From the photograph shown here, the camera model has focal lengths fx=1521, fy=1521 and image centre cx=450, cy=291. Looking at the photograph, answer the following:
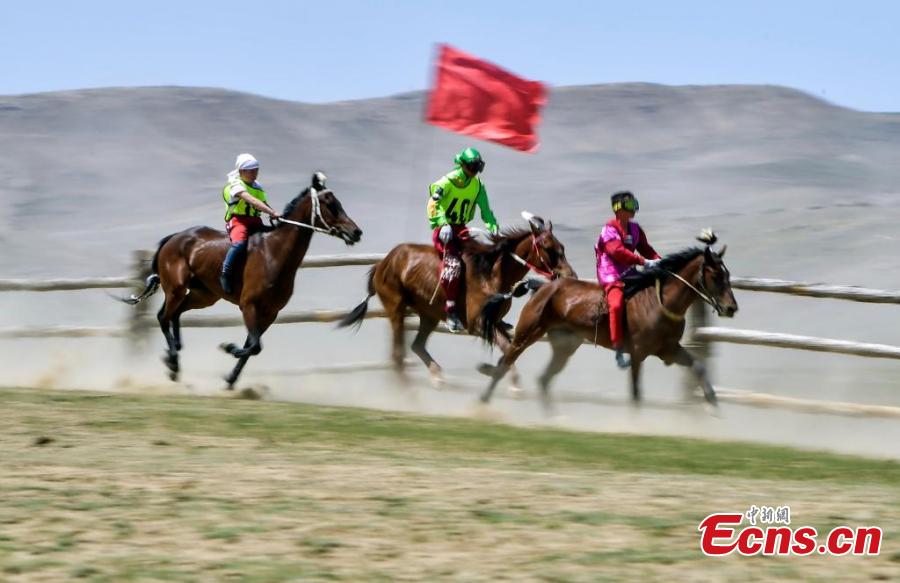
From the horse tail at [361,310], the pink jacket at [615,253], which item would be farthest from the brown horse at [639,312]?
the horse tail at [361,310]

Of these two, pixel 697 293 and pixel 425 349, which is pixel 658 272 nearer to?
pixel 697 293

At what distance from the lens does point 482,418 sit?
14.0m

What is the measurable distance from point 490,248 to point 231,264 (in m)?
2.79

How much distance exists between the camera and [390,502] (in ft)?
25.3

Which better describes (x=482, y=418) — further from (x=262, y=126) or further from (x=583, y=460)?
(x=262, y=126)

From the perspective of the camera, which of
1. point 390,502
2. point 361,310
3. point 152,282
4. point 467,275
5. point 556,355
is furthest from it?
point 152,282

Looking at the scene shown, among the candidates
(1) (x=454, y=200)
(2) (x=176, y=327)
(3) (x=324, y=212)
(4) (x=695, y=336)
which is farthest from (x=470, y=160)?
(2) (x=176, y=327)

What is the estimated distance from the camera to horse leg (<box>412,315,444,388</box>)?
16.1 m

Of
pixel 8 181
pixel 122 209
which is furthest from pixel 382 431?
pixel 8 181

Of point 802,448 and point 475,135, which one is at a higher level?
point 475,135

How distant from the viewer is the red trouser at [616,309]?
14.0 metres

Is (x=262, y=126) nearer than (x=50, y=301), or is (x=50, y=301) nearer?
(x=50, y=301)

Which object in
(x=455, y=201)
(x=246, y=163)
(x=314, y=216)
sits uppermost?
(x=246, y=163)

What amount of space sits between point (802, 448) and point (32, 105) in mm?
61673
